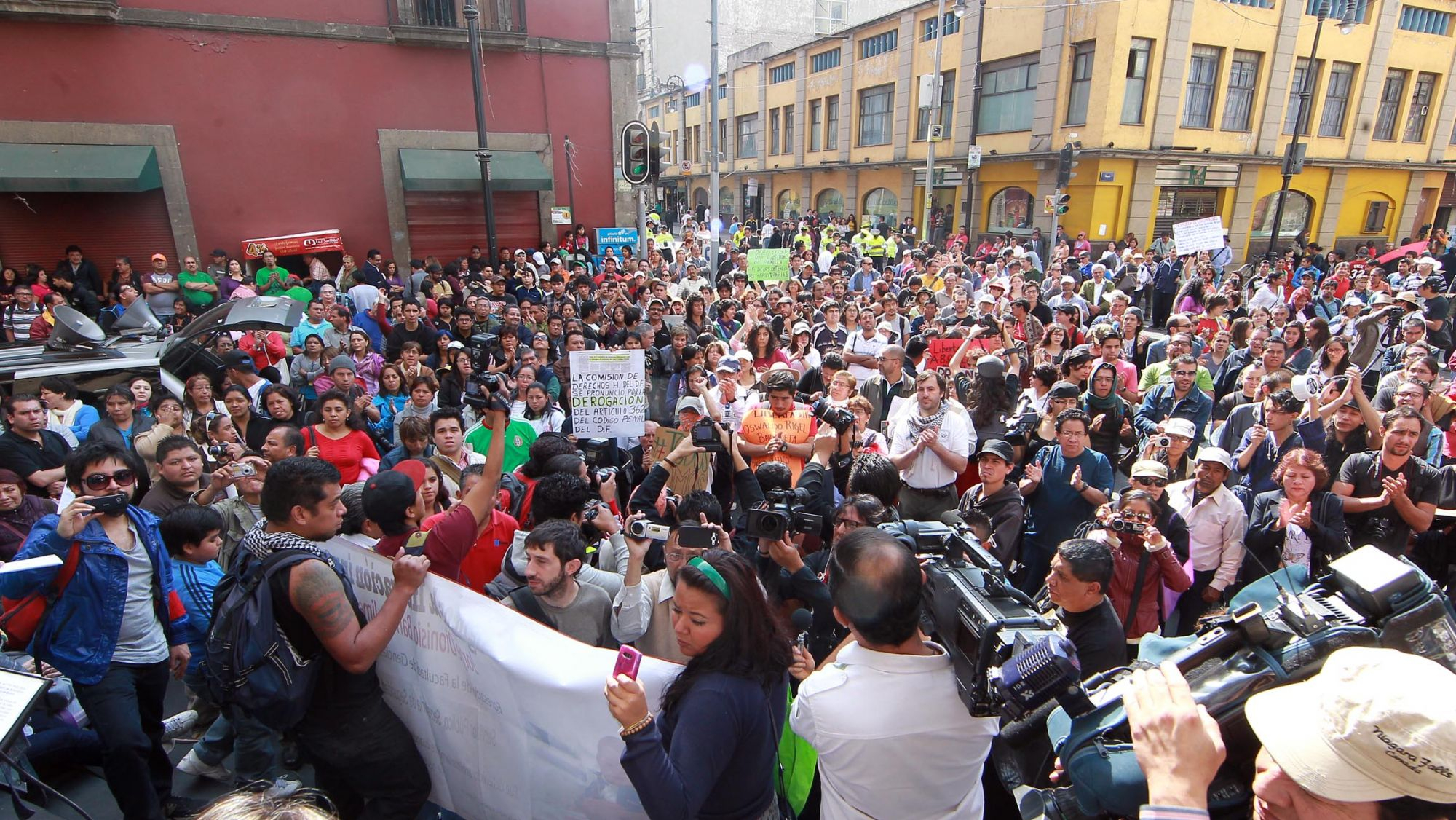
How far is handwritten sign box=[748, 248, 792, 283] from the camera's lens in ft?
40.1

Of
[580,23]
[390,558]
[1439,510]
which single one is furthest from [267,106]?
[1439,510]

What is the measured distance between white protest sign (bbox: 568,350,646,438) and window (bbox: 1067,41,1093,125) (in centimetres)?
2130

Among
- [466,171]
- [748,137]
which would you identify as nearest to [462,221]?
[466,171]

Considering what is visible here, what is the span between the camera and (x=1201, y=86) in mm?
22453

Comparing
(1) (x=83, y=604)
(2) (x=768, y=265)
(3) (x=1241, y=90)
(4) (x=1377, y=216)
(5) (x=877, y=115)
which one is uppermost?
(5) (x=877, y=115)

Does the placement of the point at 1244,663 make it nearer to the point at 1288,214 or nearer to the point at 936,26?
the point at 936,26

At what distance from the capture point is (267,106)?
13.5 m

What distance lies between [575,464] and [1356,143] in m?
32.4

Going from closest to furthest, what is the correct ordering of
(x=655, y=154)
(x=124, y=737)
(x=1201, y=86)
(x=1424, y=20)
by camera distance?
(x=124, y=737), (x=655, y=154), (x=1201, y=86), (x=1424, y=20)

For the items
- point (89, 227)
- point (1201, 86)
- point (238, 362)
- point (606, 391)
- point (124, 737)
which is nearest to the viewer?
point (124, 737)

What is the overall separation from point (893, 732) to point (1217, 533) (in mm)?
3212

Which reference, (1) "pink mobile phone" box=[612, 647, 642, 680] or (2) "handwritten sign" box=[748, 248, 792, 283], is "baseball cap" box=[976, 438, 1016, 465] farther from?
(2) "handwritten sign" box=[748, 248, 792, 283]

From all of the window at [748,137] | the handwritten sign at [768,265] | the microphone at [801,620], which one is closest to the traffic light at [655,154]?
the handwritten sign at [768,265]

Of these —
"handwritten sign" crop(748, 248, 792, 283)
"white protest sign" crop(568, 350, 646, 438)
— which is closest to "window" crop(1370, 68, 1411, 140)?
"handwritten sign" crop(748, 248, 792, 283)
